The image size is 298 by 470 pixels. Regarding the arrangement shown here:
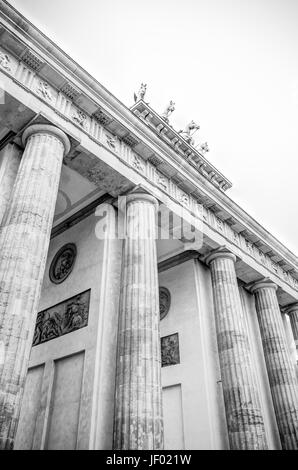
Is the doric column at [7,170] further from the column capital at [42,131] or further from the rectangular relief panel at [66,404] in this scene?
the rectangular relief panel at [66,404]

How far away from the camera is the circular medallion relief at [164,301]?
1431 cm

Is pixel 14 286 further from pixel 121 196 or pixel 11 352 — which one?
pixel 121 196

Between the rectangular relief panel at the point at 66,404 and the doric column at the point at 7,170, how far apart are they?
14.5 ft

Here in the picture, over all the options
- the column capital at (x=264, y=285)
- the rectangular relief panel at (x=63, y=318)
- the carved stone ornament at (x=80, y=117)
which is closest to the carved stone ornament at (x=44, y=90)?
the carved stone ornament at (x=80, y=117)

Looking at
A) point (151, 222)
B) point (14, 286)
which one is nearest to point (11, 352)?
point (14, 286)

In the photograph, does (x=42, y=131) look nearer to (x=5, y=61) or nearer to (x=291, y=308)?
(x=5, y=61)

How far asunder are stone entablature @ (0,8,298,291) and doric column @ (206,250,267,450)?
1.80 m

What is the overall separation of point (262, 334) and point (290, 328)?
5266 millimetres

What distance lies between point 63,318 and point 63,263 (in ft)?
6.95

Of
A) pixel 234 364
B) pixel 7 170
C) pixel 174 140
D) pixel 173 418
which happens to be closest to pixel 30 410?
pixel 173 418

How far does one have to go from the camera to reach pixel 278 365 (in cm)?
1388

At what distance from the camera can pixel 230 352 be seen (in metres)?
11.4
